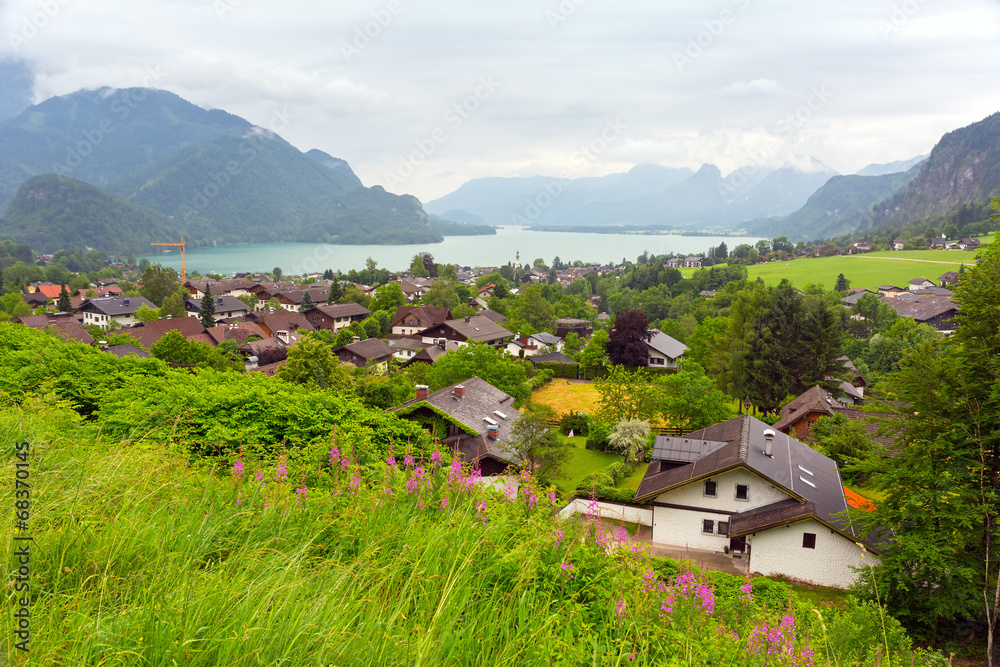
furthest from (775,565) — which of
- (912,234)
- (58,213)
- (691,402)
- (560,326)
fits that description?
(58,213)

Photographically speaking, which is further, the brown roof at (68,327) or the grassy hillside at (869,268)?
the grassy hillside at (869,268)

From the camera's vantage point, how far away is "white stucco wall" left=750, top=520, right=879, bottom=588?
14.1m

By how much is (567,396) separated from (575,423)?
354 inches

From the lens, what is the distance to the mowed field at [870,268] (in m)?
86.6

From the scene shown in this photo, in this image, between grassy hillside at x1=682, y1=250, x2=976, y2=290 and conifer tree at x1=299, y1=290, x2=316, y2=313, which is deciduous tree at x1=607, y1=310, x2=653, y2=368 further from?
conifer tree at x1=299, y1=290, x2=316, y2=313

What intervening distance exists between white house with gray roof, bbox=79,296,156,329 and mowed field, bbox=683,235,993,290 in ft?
267

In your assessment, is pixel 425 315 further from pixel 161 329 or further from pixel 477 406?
pixel 477 406

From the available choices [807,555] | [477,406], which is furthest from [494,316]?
[807,555]

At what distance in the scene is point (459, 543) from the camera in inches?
119

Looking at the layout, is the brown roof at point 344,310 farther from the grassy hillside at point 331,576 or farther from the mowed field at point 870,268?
the grassy hillside at point 331,576

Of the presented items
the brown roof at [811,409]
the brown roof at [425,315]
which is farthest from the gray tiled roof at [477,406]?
the brown roof at [425,315]

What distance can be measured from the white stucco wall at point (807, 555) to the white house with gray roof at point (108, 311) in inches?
2661

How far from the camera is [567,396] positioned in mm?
37406

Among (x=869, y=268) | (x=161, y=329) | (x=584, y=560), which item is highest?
(x=869, y=268)
